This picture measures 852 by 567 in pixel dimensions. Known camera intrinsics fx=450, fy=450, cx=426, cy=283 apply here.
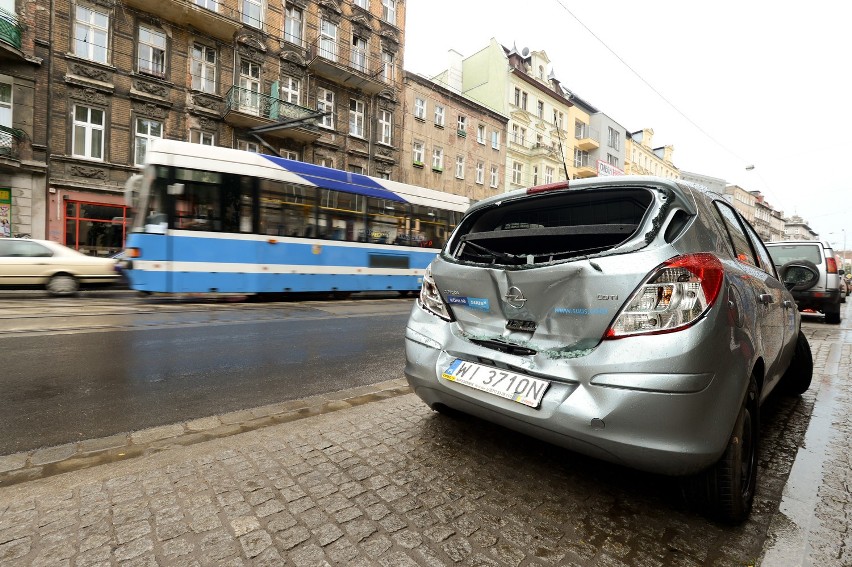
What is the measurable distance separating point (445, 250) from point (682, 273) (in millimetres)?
1442

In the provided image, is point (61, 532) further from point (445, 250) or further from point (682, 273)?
point (682, 273)

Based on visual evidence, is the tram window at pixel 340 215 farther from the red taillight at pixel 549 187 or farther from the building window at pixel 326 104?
the building window at pixel 326 104

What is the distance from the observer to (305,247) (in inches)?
486

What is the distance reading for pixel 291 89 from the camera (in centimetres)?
2292

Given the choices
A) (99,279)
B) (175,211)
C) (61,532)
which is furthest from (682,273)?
(99,279)

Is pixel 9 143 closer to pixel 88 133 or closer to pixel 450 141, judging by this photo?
pixel 88 133

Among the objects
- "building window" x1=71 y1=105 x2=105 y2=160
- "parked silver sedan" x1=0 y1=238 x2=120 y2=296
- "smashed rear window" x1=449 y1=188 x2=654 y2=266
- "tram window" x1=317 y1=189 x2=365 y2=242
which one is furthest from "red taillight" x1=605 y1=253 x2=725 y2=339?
"building window" x1=71 y1=105 x2=105 y2=160

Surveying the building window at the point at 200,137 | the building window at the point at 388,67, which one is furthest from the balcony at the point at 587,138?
the building window at the point at 200,137

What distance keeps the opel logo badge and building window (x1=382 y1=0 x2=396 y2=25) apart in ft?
95.4

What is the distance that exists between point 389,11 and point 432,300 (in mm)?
29375

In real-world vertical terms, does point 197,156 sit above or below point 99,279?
above

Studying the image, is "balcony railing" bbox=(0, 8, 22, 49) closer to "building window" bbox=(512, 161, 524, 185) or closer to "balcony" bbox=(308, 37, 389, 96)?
"balcony" bbox=(308, 37, 389, 96)

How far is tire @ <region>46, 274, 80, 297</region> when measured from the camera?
11.6 metres

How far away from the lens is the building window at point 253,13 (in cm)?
2109
